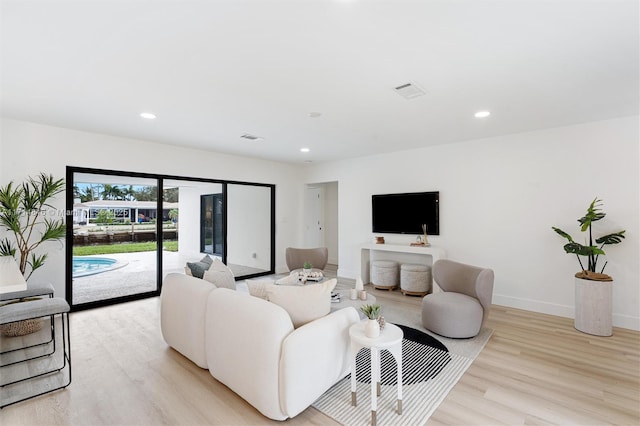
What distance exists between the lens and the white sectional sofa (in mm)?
1868

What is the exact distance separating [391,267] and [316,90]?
138 inches

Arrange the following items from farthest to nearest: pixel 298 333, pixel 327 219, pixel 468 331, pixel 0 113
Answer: pixel 327 219 → pixel 0 113 → pixel 468 331 → pixel 298 333

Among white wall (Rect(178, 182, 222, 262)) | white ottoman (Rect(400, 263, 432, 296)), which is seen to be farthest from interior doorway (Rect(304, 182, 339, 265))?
white ottoman (Rect(400, 263, 432, 296))

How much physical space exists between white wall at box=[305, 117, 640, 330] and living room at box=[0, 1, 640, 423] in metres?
0.01

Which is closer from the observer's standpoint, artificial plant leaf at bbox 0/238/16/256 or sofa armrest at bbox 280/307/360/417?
sofa armrest at bbox 280/307/360/417

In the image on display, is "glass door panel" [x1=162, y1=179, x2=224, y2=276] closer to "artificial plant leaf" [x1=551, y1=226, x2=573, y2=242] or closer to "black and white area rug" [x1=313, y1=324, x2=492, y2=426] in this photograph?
"black and white area rug" [x1=313, y1=324, x2=492, y2=426]

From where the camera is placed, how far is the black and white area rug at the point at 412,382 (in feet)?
6.58

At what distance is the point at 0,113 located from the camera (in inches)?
135

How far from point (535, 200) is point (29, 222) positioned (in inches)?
269

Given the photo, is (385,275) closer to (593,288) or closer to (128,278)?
(593,288)

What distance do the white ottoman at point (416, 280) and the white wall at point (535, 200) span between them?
1.71 feet

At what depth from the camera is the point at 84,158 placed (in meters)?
4.18

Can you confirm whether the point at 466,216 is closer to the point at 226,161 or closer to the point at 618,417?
the point at 618,417

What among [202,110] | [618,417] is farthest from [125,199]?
[618,417]
